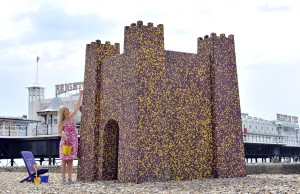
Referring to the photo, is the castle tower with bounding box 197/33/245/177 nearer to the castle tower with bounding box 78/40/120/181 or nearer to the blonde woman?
the castle tower with bounding box 78/40/120/181

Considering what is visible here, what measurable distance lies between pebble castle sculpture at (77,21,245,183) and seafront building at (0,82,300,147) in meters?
17.8

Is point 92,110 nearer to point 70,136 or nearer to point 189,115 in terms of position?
point 70,136

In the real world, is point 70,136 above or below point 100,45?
below

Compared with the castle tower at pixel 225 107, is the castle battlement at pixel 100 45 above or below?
above

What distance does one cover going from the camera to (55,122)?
4072 centimetres

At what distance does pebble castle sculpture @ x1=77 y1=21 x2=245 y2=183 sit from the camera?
39.8 ft

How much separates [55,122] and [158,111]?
29.6 m

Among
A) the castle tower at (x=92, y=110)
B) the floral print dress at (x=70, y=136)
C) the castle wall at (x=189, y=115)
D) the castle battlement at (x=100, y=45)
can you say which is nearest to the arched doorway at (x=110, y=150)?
the castle tower at (x=92, y=110)

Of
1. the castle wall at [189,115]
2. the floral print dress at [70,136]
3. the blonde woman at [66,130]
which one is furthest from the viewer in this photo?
the castle wall at [189,115]

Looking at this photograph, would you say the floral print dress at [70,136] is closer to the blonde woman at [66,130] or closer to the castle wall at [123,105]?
the blonde woman at [66,130]

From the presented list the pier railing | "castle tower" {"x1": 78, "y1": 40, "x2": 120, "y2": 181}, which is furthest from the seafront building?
"castle tower" {"x1": 78, "y1": 40, "x2": 120, "y2": 181}

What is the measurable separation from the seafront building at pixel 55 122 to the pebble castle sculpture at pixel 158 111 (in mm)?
17754

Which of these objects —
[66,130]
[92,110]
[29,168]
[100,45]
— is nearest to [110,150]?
[92,110]

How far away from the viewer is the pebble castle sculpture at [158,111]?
12.1 m
